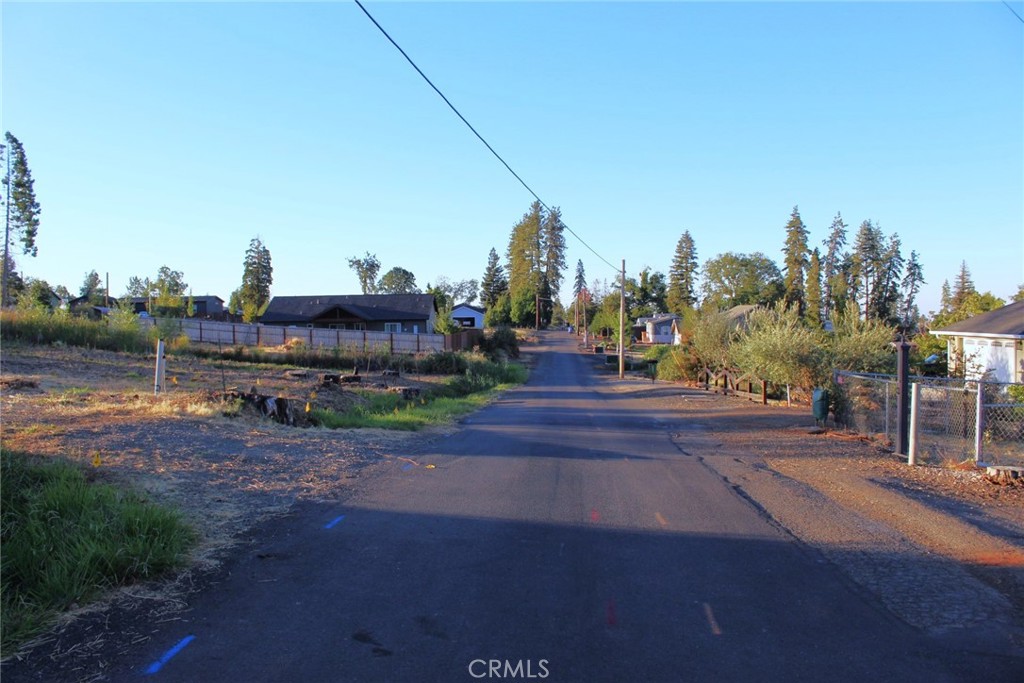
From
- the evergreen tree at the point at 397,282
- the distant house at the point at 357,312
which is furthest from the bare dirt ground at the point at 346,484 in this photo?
the evergreen tree at the point at 397,282

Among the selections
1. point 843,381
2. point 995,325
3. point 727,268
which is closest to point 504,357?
point 995,325

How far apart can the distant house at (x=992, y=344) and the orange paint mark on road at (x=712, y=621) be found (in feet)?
75.2

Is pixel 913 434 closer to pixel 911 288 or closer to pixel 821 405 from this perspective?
pixel 821 405

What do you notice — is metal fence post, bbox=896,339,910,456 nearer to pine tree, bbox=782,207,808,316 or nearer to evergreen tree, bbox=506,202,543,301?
pine tree, bbox=782,207,808,316

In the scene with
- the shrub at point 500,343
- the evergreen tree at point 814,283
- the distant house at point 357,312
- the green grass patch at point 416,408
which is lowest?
the green grass patch at point 416,408

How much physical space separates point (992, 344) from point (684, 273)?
85.5m

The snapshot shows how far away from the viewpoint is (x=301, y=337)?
49000 mm

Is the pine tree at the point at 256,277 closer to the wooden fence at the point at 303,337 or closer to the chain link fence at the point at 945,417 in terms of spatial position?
the wooden fence at the point at 303,337

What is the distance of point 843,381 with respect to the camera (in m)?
17.5

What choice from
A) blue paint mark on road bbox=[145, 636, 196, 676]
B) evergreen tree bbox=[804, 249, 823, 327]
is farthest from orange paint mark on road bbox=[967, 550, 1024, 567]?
evergreen tree bbox=[804, 249, 823, 327]

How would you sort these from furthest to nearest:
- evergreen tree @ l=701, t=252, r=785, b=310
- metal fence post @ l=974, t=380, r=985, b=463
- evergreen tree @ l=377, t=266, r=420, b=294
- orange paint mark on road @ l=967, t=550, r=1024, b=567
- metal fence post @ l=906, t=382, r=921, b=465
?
evergreen tree @ l=377, t=266, r=420, b=294 < evergreen tree @ l=701, t=252, r=785, b=310 < metal fence post @ l=906, t=382, r=921, b=465 < metal fence post @ l=974, t=380, r=985, b=463 < orange paint mark on road @ l=967, t=550, r=1024, b=567

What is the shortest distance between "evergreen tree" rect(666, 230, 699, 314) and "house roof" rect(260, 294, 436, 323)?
51.0 meters

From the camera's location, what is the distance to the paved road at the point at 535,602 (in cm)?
423

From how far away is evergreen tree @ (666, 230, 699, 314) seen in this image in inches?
4380
